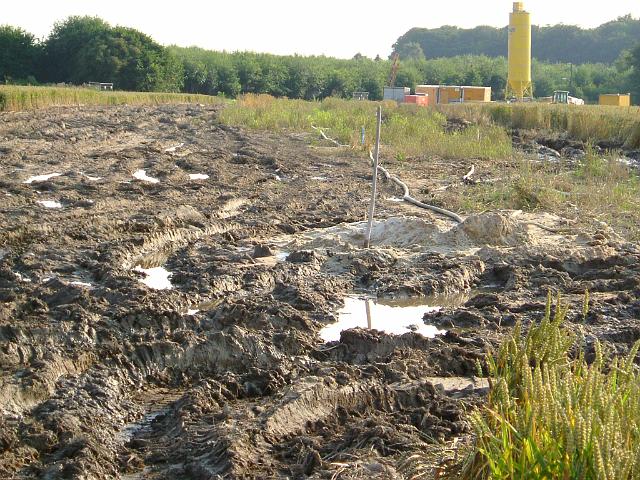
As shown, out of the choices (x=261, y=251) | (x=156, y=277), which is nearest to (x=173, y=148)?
(x=261, y=251)

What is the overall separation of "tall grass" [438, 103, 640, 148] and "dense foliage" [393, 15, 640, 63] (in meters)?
88.2

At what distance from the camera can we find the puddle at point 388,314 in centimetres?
812

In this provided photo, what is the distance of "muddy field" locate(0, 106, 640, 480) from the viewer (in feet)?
16.7

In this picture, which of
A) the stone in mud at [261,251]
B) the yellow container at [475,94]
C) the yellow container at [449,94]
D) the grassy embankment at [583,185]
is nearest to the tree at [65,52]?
the yellow container at [449,94]

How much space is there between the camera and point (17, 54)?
60906 mm

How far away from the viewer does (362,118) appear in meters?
28.0

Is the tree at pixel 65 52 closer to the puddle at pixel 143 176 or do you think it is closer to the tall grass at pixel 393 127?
the tall grass at pixel 393 127

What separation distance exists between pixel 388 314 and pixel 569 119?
18.9 meters

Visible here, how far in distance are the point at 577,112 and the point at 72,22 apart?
49012 mm

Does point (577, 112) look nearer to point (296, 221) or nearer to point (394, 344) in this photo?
point (296, 221)

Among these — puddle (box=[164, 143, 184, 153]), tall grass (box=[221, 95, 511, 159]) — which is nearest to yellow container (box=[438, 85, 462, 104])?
tall grass (box=[221, 95, 511, 159])

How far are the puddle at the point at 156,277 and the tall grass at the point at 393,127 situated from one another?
11.4 metres

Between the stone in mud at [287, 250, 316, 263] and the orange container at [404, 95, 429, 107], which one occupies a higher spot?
the orange container at [404, 95, 429, 107]

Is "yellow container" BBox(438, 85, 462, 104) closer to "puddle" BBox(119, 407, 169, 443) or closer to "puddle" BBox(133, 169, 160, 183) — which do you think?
"puddle" BBox(133, 169, 160, 183)
